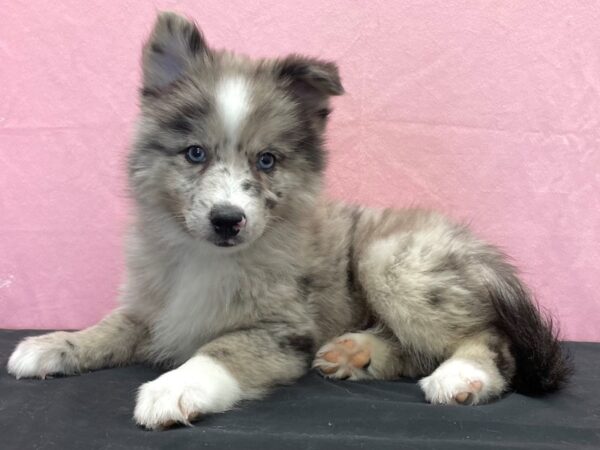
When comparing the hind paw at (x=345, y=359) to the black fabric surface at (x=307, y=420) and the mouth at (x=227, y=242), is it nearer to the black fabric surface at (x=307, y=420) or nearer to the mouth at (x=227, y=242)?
the black fabric surface at (x=307, y=420)

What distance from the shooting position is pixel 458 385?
8.39ft

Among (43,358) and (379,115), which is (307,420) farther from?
(379,115)

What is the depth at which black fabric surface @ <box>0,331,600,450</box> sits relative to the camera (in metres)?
2.08

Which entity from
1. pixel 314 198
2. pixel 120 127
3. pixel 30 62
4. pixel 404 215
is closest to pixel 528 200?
pixel 404 215

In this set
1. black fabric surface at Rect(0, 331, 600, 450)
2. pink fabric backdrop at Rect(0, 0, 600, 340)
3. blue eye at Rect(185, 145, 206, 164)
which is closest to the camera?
black fabric surface at Rect(0, 331, 600, 450)

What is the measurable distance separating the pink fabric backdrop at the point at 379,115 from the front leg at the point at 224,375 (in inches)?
61.6

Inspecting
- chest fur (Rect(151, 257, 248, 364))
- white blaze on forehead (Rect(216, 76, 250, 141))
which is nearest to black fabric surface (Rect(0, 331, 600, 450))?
chest fur (Rect(151, 257, 248, 364))

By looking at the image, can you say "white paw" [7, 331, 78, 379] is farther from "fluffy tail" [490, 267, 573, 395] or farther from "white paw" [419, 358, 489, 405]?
"fluffy tail" [490, 267, 573, 395]

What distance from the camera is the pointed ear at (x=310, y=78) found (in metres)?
2.90

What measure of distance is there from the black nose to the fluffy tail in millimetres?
1261

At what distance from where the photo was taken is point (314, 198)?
3045 millimetres

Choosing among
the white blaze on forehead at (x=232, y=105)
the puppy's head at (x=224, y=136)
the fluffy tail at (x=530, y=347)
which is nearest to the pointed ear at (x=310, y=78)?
the puppy's head at (x=224, y=136)

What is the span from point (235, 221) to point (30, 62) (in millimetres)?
2253

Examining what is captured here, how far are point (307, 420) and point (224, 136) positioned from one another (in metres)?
1.23
